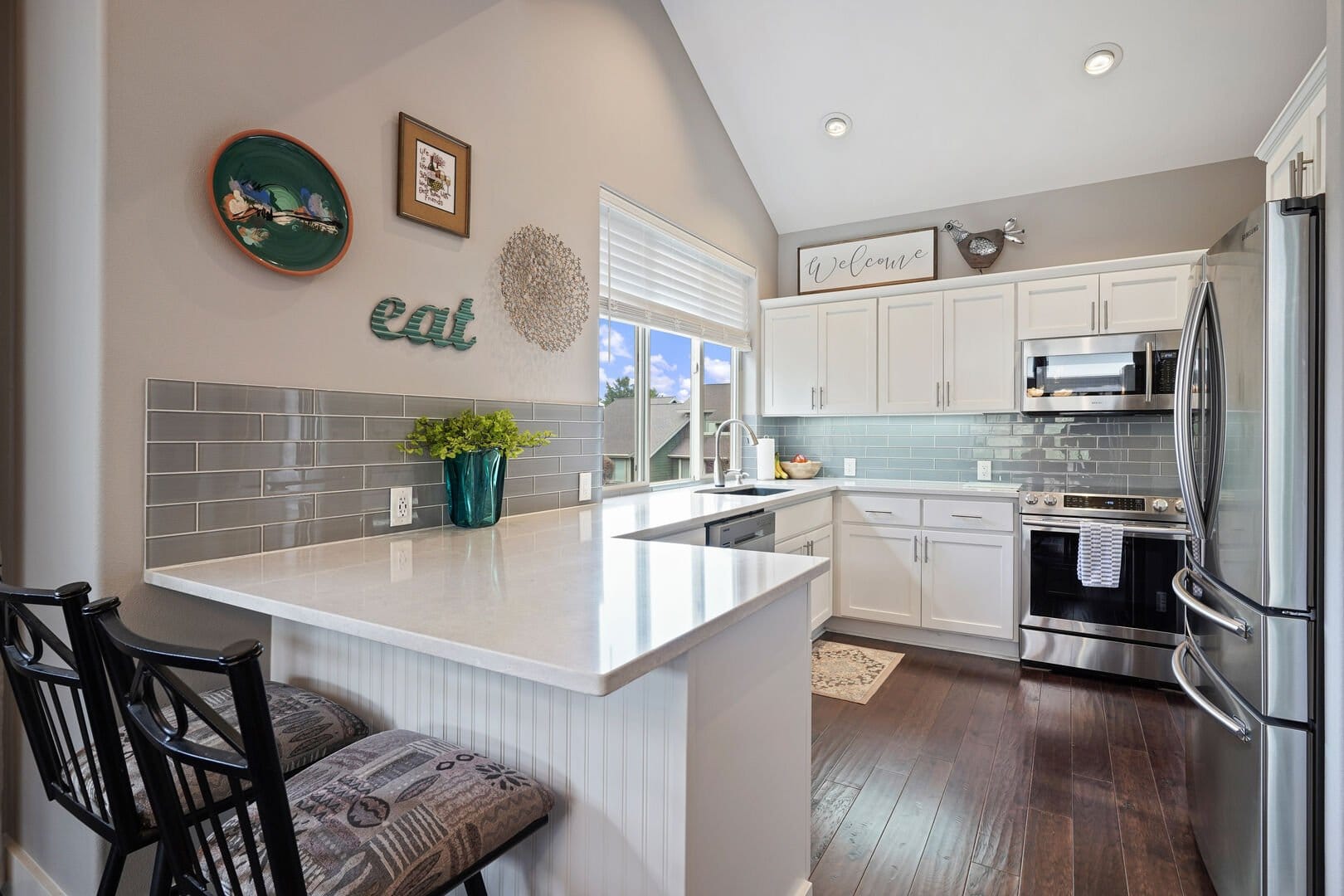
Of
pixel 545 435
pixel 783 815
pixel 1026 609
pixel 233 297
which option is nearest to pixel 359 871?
pixel 783 815

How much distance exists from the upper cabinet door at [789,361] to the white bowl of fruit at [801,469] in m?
0.32

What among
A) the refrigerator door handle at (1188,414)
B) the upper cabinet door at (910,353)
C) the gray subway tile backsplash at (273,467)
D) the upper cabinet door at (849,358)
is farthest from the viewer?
the upper cabinet door at (849,358)

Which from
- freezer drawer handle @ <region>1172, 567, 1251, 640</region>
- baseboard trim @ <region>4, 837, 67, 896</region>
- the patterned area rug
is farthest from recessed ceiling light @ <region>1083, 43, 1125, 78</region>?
baseboard trim @ <region>4, 837, 67, 896</region>

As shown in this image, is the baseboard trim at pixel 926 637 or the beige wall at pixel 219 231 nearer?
the beige wall at pixel 219 231

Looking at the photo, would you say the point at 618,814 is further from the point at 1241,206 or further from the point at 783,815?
the point at 1241,206

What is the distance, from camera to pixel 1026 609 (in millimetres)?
3354

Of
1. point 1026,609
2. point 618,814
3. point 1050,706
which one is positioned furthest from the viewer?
point 1026,609

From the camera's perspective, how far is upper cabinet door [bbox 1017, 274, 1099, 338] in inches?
137

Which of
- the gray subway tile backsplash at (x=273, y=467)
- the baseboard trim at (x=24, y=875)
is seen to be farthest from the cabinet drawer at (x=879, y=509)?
the baseboard trim at (x=24, y=875)

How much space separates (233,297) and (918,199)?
3812 mm

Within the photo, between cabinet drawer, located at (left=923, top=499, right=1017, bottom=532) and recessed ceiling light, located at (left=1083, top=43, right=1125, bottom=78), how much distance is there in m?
2.13

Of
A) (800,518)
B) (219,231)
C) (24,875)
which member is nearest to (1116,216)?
(800,518)

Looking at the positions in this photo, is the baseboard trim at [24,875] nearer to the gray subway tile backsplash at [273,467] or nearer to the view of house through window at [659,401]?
the gray subway tile backsplash at [273,467]

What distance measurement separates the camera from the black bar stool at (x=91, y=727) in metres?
0.97
